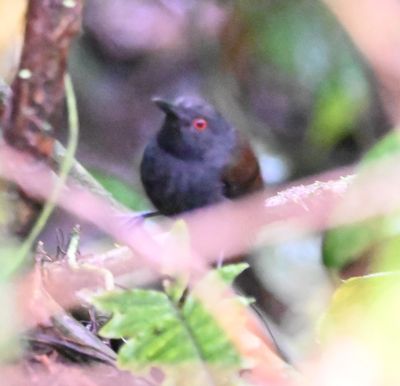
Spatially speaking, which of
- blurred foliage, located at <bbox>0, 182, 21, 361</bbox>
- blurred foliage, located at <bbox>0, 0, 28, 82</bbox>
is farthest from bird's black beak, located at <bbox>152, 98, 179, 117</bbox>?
blurred foliage, located at <bbox>0, 182, 21, 361</bbox>

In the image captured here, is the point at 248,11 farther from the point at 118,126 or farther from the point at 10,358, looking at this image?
the point at 10,358

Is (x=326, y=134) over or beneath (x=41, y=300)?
beneath

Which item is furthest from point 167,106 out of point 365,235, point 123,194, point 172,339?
point 172,339

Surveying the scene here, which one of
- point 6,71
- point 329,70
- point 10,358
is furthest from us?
point 329,70

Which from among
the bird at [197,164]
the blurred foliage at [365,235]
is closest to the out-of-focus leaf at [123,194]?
the bird at [197,164]

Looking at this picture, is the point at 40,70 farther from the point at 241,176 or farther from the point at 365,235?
the point at 241,176

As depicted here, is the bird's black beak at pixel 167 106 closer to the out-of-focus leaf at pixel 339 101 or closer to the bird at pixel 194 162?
the bird at pixel 194 162

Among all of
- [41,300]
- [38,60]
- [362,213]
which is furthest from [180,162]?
[38,60]
